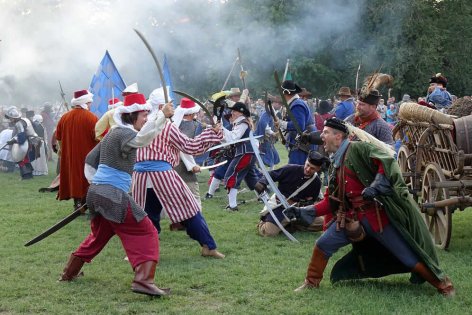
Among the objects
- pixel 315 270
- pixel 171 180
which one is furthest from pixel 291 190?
pixel 315 270

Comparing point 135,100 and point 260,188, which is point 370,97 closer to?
point 260,188

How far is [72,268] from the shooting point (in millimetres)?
6051

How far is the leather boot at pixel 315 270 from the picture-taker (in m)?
5.51

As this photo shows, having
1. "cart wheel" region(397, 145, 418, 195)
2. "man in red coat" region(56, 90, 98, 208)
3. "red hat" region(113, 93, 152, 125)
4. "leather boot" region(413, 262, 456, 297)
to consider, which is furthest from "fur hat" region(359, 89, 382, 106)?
Result: "man in red coat" region(56, 90, 98, 208)

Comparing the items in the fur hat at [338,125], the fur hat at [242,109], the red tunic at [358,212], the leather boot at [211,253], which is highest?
the fur hat at [338,125]

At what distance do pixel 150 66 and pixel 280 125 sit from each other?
16350 millimetres

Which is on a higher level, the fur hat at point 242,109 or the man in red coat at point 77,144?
the fur hat at point 242,109

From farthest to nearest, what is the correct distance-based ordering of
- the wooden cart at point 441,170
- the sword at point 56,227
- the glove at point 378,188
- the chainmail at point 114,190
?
the wooden cart at point 441,170
the sword at point 56,227
the chainmail at point 114,190
the glove at point 378,188

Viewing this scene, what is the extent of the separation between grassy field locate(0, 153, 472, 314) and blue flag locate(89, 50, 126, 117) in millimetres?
3456

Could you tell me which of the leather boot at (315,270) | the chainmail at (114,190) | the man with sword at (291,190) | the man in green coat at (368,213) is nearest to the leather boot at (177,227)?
the man with sword at (291,190)

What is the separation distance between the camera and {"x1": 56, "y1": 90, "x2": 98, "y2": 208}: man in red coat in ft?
30.7

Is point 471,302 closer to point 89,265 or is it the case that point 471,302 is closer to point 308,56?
point 89,265

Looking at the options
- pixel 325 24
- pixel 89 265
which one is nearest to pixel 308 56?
pixel 325 24

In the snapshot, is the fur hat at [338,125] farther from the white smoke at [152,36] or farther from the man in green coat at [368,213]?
the white smoke at [152,36]
